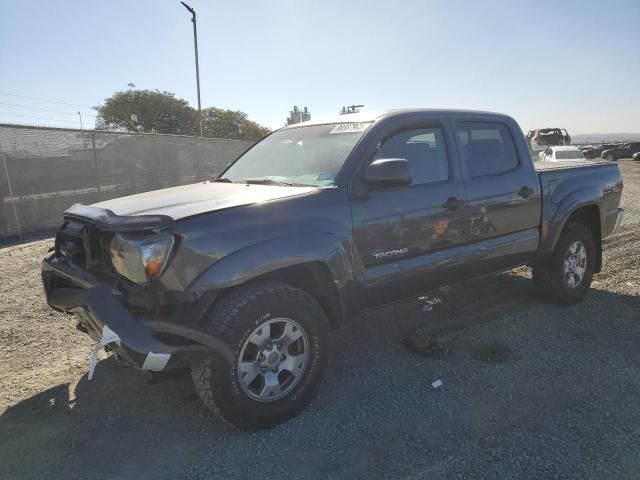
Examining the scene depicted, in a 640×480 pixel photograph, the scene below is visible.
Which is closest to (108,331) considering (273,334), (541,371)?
(273,334)

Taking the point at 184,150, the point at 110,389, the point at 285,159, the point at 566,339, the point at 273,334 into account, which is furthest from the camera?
the point at 184,150

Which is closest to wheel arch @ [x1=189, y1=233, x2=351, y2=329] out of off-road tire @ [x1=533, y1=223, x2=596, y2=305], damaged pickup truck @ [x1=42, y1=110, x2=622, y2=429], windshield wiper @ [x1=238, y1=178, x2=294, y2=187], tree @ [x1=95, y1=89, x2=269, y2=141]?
damaged pickup truck @ [x1=42, y1=110, x2=622, y2=429]

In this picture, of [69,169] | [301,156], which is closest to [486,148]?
[301,156]

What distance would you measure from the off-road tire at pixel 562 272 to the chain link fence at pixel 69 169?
8.86 metres

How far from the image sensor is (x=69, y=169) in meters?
9.99

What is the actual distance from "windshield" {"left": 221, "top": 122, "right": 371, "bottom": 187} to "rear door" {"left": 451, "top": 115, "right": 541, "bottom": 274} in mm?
1058

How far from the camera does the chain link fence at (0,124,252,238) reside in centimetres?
889

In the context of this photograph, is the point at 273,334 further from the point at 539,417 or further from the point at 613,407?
the point at 613,407

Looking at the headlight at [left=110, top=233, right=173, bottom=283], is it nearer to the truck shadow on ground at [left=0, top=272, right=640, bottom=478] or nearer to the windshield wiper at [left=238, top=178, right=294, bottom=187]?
the truck shadow on ground at [left=0, top=272, right=640, bottom=478]

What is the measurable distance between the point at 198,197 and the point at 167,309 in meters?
0.84

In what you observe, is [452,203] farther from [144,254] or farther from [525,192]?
[144,254]

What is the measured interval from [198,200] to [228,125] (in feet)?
158

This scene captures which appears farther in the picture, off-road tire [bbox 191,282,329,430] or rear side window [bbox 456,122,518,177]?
rear side window [bbox 456,122,518,177]

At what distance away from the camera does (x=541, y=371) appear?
350 centimetres
